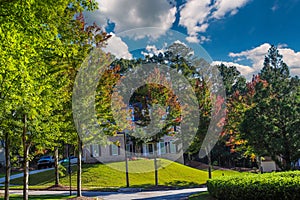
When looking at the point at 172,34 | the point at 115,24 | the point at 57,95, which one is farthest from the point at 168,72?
the point at 57,95

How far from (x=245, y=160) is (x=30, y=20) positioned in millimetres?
33380

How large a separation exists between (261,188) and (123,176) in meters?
15.3

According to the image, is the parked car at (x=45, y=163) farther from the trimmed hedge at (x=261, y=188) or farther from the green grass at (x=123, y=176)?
the trimmed hedge at (x=261, y=188)

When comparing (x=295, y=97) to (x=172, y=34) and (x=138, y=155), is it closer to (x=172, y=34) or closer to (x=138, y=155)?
(x=172, y=34)

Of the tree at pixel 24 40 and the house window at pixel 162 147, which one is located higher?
the tree at pixel 24 40

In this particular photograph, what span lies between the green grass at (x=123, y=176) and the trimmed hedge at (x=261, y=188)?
1081 cm

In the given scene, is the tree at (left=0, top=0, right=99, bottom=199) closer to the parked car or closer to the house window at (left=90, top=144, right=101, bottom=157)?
the house window at (left=90, top=144, right=101, bottom=157)

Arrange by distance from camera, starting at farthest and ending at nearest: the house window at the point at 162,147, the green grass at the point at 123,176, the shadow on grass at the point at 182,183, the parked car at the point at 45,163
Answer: the parked car at the point at 45,163, the house window at the point at 162,147, the green grass at the point at 123,176, the shadow on grass at the point at 182,183

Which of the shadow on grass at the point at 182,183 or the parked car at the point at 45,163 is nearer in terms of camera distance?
the shadow on grass at the point at 182,183

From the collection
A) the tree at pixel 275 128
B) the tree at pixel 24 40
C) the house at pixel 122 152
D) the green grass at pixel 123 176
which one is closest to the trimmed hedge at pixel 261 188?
the tree at pixel 275 128

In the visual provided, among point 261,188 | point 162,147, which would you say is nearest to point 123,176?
point 162,147

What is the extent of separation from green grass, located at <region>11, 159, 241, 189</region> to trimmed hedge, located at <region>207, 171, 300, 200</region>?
425 inches

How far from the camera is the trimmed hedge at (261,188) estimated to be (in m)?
9.10

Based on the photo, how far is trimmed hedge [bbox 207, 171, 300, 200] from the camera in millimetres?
9102
